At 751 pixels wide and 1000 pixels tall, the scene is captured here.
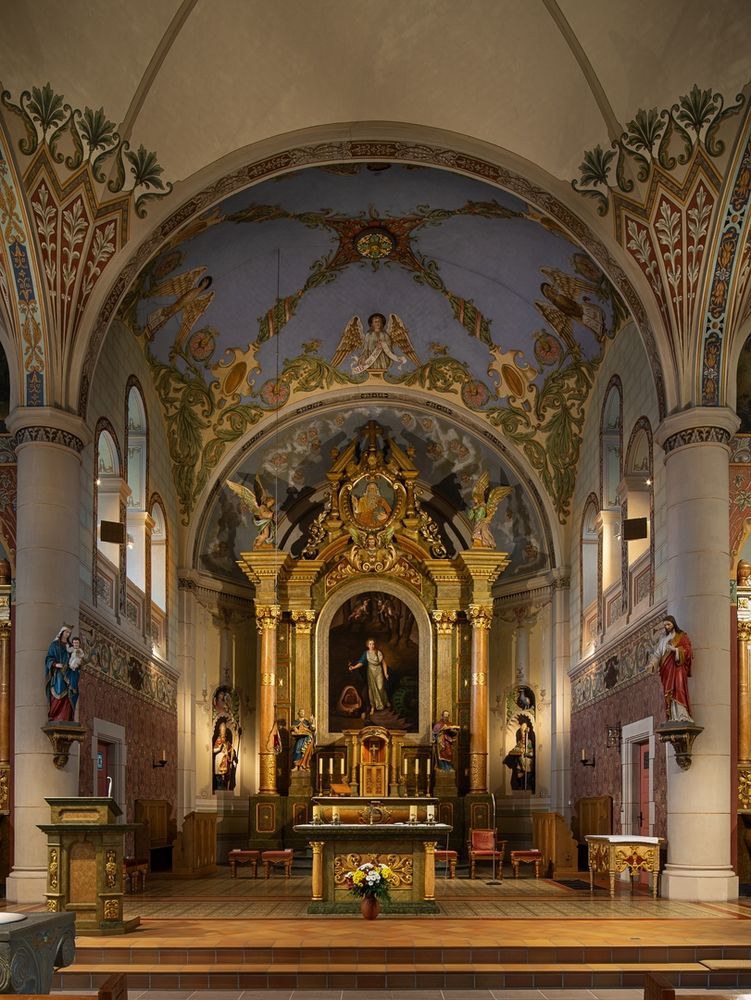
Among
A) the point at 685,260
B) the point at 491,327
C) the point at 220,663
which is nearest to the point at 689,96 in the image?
the point at 685,260

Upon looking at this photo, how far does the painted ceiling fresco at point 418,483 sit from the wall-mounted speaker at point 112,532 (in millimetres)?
5502

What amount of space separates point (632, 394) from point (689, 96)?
211 inches

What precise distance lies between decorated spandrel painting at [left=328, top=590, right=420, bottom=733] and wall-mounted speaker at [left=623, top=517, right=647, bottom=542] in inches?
304

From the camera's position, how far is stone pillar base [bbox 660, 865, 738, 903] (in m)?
15.2

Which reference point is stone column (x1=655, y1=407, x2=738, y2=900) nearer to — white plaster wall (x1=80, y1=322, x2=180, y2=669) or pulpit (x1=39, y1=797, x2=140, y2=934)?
pulpit (x1=39, y1=797, x2=140, y2=934)

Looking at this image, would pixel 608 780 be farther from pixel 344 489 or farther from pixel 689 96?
pixel 689 96

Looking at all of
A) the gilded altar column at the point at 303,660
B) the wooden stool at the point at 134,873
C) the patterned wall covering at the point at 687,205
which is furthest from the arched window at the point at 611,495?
the wooden stool at the point at 134,873

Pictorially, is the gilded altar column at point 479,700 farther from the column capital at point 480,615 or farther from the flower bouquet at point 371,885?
the flower bouquet at point 371,885

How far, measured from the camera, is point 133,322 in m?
20.5

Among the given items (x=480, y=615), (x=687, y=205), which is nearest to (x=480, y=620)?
(x=480, y=615)

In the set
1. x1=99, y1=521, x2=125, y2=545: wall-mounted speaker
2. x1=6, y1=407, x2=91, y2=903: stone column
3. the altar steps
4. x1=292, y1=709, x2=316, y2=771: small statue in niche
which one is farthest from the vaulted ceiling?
the altar steps

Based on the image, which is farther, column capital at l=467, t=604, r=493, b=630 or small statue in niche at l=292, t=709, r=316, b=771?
column capital at l=467, t=604, r=493, b=630

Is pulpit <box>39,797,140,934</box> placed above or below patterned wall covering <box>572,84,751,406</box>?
below

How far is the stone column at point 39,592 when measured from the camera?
49.6 feet
